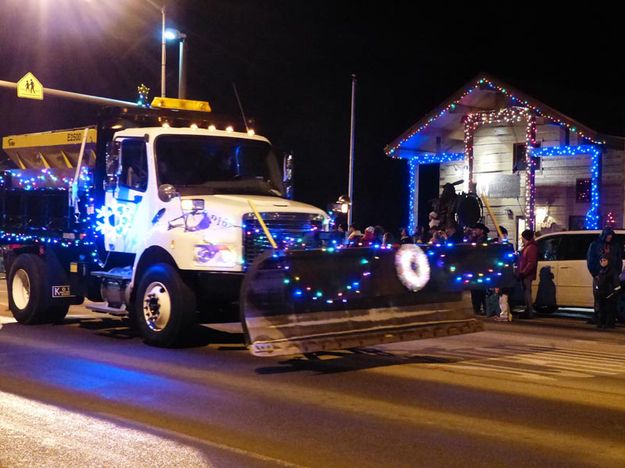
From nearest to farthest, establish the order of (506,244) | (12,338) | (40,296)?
(506,244) → (12,338) → (40,296)

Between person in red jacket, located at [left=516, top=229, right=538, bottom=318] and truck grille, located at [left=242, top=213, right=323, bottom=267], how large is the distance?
662 centimetres

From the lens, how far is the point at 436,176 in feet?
120

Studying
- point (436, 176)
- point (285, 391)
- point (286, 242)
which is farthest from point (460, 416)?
point (436, 176)

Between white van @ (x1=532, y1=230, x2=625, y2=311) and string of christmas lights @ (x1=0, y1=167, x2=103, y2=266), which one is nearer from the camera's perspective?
string of christmas lights @ (x1=0, y1=167, x2=103, y2=266)

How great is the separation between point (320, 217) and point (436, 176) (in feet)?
83.1

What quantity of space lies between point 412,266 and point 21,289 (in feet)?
23.8

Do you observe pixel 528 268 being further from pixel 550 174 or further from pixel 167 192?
pixel 550 174

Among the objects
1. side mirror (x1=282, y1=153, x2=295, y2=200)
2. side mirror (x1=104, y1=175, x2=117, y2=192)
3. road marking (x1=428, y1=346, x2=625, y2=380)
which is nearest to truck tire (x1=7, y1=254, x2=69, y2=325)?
side mirror (x1=104, y1=175, x2=117, y2=192)

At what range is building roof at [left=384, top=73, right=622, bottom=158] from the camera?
1000 inches

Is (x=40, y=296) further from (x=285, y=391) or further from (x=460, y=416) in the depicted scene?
(x=460, y=416)

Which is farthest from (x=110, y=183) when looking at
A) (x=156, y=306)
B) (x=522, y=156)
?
(x=522, y=156)

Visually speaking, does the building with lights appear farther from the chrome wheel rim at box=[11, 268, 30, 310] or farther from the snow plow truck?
the chrome wheel rim at box=[11, 268, 30, 310]

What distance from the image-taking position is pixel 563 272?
56.4ft

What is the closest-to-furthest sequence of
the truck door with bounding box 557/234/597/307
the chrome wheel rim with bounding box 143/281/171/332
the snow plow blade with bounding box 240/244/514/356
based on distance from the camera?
the snow plow blade with bounding box 240/244/514/356, the chrome wheel rim with bounding box 143/281/171/332, the truck door with bounding box 557/234/597/307
